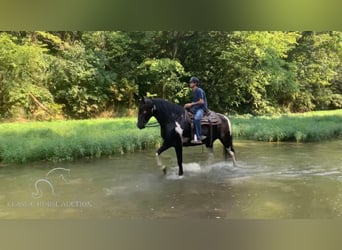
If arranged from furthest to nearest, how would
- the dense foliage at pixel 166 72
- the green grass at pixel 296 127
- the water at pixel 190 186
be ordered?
1. the green grass at pixel 296 127
2. the dense foliage at pixel 166 72
3. the water at pixel 190 186

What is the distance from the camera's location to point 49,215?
3.88 m

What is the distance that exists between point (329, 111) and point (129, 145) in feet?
6.40

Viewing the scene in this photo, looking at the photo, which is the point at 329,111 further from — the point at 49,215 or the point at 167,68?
the point at 49,215

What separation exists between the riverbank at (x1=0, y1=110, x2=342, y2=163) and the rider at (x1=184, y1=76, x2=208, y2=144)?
0.31m

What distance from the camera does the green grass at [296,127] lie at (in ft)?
14.1

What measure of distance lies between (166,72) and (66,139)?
1.13m

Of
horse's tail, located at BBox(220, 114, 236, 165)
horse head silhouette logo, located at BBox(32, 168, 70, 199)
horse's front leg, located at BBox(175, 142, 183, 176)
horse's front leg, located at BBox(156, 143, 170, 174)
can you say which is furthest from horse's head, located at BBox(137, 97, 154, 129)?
horse head silhouette logo, located at BBox(32, 168, 70, 199)

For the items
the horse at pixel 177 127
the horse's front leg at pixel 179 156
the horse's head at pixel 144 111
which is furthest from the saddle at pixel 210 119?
the horse's head at pixel 144 111

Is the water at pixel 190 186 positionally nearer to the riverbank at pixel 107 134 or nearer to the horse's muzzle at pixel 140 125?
the riverbank at pixel 107 134

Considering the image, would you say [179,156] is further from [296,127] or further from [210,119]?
[296,127]

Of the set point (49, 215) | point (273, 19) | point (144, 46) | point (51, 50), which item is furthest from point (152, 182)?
point (273, 19)

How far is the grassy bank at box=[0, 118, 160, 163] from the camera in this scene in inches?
163

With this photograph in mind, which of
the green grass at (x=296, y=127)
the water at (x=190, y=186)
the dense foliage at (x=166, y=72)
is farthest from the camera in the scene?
the green grass at (x=296, y=127)

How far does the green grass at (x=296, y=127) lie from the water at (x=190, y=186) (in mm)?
95
